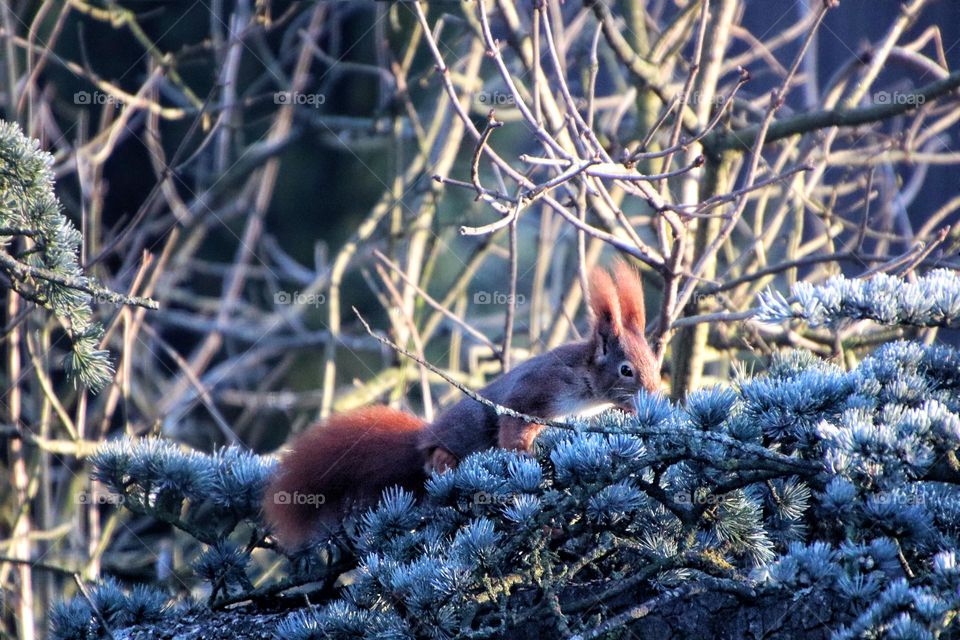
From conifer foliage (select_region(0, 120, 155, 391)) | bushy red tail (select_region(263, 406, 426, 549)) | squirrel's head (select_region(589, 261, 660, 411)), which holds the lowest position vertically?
bushy red tail (select_region(263, 406, 426, 549))

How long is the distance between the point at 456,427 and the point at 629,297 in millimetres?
522

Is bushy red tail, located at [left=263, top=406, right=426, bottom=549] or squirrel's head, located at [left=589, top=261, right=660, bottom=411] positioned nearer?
bushy red tail, located at [left=263, top=406, right=426, bottom=549]

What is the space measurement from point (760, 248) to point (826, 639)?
1.77 metres

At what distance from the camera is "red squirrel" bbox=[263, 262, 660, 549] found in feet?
6.38

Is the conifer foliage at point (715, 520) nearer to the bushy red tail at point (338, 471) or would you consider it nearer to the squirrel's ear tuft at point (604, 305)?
the bushy red tail at point (338, 471)

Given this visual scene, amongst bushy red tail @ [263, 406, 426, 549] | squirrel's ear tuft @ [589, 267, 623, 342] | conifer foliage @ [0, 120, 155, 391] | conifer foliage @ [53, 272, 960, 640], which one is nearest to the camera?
conifer foliage @ [53, 272, 960, 640]

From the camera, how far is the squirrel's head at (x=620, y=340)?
7.48ft

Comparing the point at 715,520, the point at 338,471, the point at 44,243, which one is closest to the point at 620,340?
the point at 338,471

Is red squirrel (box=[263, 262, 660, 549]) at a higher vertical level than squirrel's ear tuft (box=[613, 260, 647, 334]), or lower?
lower

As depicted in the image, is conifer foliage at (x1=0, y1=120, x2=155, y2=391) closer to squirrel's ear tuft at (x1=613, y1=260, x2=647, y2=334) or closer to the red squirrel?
the red squirrel

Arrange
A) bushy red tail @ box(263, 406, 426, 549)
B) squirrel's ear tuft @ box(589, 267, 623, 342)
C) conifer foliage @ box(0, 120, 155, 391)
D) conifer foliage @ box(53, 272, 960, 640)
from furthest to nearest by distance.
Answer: squirrel's ear tuft @ box(589, 267, 623, 342) < bushy red tail @ box(263, 406, 426, 549) < conifer foliage @ box(0, 120, 155, 391) < conifer foliage @ box(53, 272, 960, 640)

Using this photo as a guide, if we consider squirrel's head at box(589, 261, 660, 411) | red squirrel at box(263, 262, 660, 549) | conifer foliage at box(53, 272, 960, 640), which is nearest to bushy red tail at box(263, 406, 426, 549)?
red squirrel at box(263, 262, 660, 549)

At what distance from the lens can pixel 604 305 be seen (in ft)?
7.45

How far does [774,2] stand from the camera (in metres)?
4.88
